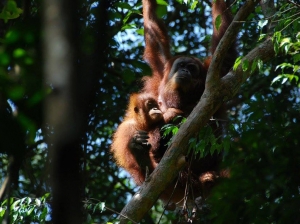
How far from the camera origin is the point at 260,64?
4273mm

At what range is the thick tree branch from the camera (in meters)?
4.30

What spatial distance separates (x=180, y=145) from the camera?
14.3ft

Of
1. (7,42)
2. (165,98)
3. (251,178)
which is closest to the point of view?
(7,42)

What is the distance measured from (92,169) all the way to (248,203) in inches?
212

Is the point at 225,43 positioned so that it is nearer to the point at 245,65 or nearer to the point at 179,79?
the point at 245,65

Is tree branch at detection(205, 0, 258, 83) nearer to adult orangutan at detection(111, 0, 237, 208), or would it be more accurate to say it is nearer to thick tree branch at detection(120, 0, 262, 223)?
thick tree branch at detection(120, 0, 262, 223)

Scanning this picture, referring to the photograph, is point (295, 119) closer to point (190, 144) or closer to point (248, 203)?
point (248, 203)

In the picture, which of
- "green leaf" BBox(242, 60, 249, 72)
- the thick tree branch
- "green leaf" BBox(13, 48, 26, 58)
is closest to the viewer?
"green leaf" BBox(13, 48, 26, 58)

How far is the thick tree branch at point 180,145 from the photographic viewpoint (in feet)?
14.1

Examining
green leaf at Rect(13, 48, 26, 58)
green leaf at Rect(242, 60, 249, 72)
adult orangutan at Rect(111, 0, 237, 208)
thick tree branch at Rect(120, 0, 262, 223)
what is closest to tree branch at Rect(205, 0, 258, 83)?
thick tree branch at Rect(120, 0, 262, 223)

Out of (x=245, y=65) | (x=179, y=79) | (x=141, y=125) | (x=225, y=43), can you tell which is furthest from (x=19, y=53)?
(x=179, y=79)

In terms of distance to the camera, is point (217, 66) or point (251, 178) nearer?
point (251, 178)

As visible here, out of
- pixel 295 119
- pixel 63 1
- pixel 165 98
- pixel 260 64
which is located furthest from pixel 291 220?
pixel 165 98

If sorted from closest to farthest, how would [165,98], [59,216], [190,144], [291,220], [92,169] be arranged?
1. [59,216]
2. [291,220]
3. [190,144]
4. [165,98]
5. [92,169]
